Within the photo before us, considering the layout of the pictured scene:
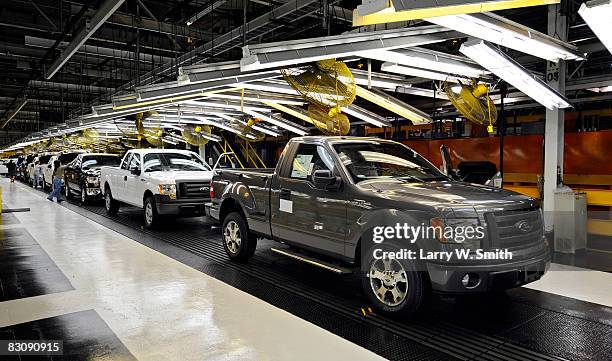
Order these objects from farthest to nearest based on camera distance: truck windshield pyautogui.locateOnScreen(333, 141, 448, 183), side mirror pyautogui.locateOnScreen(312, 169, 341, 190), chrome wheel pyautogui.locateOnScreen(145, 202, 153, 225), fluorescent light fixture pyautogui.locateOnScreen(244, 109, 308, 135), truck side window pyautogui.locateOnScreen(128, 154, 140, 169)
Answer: fluorescent light fixture pyautogui.locateOnScreen(244, 109, 308, 135), truck side window pyautogui.locateOnScreen(128, 154, 140, 169), chrome wheel pyautogui.locateOnScreen(145, 202, 153, 225), truck windshield pyautogui.locateOnScreen(333, 141, 448, 183), side mirror pyautogui.locateOnScreen(312, 169, 341, 190)

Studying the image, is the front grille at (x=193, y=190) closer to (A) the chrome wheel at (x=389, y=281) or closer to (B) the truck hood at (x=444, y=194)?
(B) the truck hood at (x=444, y=194)

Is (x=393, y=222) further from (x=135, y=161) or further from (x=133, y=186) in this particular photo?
(x=135, y=161)

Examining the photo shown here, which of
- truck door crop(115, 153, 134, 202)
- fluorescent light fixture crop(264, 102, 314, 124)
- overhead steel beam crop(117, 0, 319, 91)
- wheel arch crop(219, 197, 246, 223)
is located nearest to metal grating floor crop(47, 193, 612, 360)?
wheel arch crop(219, 197, 246, 223)

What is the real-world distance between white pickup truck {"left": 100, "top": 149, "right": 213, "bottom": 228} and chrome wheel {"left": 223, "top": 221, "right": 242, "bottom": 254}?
8.01 feet

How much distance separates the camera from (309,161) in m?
5.36

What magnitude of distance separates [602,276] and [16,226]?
35.0 feet

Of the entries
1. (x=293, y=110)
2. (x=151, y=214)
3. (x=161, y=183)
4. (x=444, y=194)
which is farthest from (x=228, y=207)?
(x=293, y=110)

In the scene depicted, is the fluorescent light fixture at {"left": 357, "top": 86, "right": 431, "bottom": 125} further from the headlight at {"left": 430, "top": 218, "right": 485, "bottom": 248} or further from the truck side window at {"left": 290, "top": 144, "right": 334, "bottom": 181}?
the headlight at {"left": 430, "top": 218, "right": 485, "bottom": 248}

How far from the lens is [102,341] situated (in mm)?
3645

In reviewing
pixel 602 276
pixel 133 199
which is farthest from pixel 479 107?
pixel 133 199

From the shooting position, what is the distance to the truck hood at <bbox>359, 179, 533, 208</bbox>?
390cm

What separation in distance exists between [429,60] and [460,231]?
4.00m

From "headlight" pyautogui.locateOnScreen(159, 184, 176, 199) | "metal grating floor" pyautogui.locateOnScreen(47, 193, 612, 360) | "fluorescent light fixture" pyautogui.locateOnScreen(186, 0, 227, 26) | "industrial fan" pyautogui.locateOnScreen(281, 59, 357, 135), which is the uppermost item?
"fluorescent light fixture" pyautogui.locateOnScreen(186, 0, 227, 26)

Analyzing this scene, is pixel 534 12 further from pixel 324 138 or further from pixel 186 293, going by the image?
pixel 186 293
